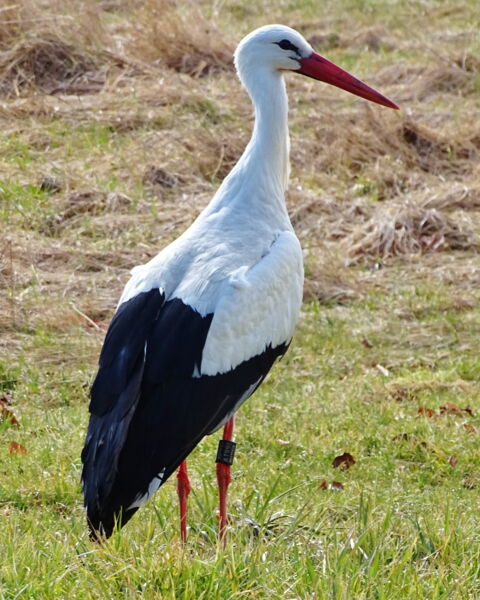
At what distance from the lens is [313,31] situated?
14117 millimetres

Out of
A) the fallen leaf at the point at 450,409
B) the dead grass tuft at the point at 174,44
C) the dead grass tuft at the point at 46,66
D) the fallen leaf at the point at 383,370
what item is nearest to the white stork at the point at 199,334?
the fallen leaf at the point at 450,409

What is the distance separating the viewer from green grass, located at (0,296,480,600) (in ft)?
11.1

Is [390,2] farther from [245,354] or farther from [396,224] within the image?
[245,354]

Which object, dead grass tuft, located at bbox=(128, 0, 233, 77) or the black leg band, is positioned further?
dead grass tuft, located at bbox=(128, 0, 233, 77)

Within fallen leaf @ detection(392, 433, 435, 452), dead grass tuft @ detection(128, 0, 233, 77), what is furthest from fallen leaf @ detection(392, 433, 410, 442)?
dead grass tuft @ detection(128, 0, 233, 77)

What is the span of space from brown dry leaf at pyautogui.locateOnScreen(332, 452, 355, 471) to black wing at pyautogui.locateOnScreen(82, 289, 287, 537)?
1062 millimetres

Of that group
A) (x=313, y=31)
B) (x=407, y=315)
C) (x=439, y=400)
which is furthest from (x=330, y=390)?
(x=313, y=31)

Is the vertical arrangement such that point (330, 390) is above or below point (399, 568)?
below

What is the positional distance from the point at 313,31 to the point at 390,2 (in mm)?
1898

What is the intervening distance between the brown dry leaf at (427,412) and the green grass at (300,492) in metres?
0.03

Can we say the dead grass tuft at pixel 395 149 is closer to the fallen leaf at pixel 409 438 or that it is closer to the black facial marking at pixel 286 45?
the fallen leaf at pixel 409 438

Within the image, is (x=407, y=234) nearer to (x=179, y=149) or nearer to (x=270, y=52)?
(x=179, y=149)

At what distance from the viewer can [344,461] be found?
17.0 feet

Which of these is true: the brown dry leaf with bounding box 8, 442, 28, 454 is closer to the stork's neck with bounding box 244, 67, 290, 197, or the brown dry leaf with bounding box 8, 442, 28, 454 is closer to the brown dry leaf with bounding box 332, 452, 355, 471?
the brown dry leaf with bounding box 332, 452, 355, 471
